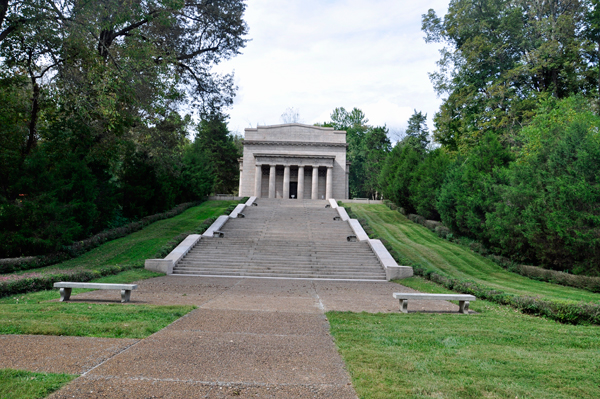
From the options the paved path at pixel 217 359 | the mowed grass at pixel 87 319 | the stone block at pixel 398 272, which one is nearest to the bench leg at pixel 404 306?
the paved path at pixel 217 359

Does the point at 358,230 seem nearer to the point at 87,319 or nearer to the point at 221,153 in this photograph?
the point at 87,319

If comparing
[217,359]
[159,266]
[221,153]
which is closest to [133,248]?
[159,266]

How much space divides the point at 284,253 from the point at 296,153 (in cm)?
3261

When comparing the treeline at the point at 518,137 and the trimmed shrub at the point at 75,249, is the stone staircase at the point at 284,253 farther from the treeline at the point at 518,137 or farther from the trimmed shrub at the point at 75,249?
the treeline at the point at 518,137

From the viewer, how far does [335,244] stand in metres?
20.5

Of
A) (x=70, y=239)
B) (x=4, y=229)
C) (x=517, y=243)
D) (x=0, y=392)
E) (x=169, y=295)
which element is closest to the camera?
(x=0, y=392)

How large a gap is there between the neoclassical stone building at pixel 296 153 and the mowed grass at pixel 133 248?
2342 cm

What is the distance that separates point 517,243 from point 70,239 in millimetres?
18889

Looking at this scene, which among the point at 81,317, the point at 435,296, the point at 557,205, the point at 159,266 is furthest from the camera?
the point at 159,266

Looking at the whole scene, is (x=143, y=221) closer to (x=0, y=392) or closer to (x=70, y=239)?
(x=70, y=239)

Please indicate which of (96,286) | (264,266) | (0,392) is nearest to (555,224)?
(264,266)

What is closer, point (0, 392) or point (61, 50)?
point (0, 392)

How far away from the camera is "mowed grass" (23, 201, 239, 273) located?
Answer: 1605 cm

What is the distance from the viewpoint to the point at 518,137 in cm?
2648
